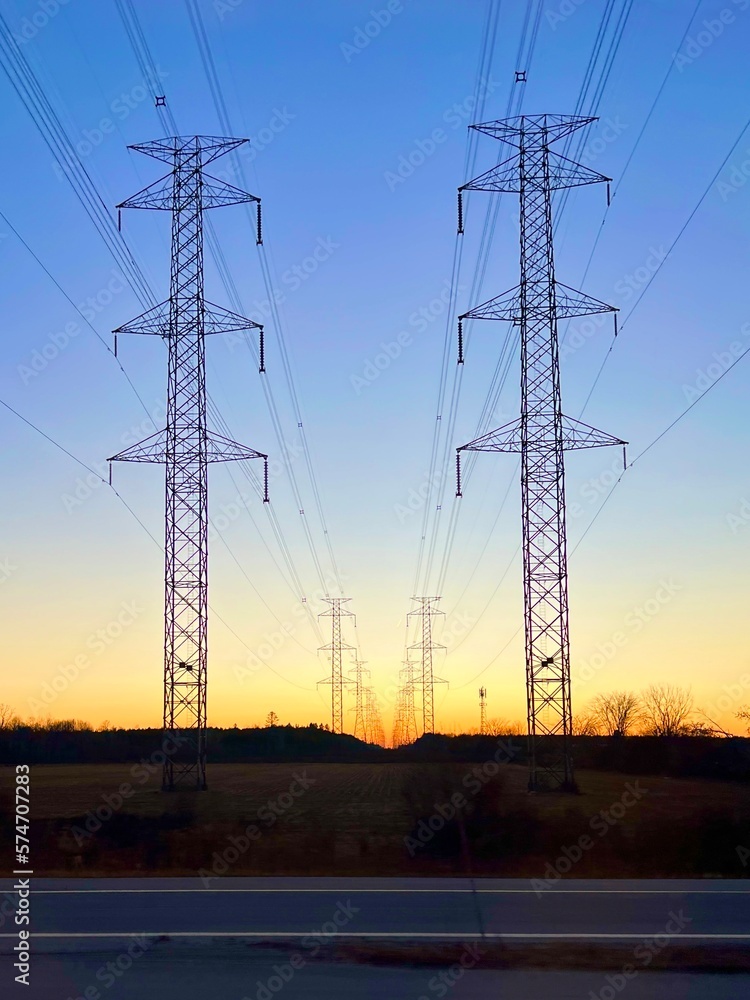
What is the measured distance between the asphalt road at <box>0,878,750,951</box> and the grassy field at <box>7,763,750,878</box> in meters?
5.38

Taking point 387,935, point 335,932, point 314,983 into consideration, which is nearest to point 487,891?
point 387,935

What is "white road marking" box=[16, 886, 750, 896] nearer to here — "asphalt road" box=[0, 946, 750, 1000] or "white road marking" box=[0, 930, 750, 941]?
"white road marking" box=[0, 930, 750, 941]

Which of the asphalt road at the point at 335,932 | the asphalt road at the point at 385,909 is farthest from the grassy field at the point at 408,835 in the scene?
the asphalt road at the point at 335,932

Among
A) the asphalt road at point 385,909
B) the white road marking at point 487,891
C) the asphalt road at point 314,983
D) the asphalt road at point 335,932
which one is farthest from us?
the white road marking at point 487,891

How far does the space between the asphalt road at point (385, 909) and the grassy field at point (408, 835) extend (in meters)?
5.38

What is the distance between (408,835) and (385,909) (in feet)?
57.1

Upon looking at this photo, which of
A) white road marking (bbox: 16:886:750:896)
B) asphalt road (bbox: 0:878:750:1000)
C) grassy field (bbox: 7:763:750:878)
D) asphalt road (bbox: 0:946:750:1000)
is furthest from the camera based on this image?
grassy field (bbox: 7:763:750:878)

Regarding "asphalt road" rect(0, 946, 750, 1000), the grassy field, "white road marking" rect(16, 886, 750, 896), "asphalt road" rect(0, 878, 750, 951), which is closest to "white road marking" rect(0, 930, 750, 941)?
"asphalt road" rect(0, 878, 750, 951)

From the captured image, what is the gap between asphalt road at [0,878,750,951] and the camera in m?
16.5

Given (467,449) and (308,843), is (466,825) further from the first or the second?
(467,449)

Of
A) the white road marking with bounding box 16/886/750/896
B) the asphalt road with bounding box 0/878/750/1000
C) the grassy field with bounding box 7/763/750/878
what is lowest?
the grassy field with bounding box 7/763/750/878

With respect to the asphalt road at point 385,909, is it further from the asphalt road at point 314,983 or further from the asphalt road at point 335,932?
the asphalt road at point 314,983

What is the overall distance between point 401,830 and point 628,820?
890 centimetres

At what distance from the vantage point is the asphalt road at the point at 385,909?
16.5m
